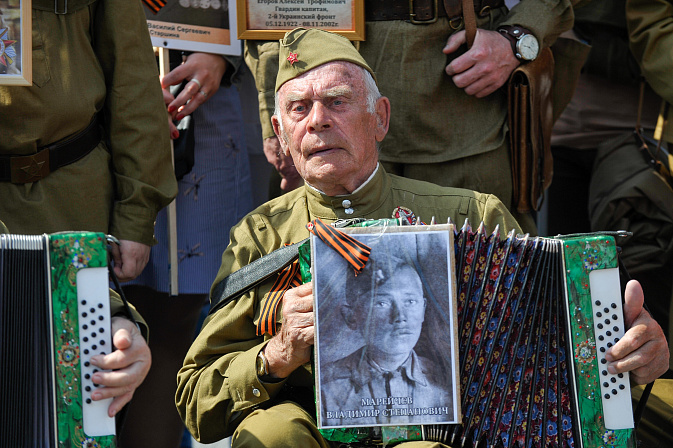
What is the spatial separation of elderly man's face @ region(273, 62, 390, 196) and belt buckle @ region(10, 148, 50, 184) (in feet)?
3.03

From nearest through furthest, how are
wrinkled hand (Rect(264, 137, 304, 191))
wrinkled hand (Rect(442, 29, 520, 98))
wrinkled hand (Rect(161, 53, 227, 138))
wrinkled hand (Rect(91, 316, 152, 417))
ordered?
wrinkled hand (Rect(91, 316, 152, 417)) < wrinkled hand (Rect(442, 29, 520, 98)) < wrinkled hand (Rect(264, 137, 304, 191)) < wrinkled hand (Rect(161, 53, 227, 138))

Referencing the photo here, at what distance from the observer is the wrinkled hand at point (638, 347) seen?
307cm

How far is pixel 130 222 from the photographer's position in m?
4.04

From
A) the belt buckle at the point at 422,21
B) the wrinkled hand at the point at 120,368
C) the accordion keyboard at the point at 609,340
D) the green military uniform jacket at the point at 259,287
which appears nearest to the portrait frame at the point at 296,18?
the belt buckle at the point at 422,21

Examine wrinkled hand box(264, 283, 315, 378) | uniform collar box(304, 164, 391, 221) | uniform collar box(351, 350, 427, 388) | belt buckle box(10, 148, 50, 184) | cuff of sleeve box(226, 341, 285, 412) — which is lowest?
cuff of sleeve box(226, 341, 285, 412)

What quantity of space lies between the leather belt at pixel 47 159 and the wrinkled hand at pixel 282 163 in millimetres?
791

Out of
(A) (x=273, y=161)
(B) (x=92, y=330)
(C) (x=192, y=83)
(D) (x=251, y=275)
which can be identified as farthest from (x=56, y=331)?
(C) (x=192, y=83)

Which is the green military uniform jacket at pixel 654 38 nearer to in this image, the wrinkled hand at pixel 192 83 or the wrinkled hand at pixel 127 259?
the wrinkled hand at pixel 192 83

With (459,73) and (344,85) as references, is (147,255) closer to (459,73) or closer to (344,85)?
(344,85)

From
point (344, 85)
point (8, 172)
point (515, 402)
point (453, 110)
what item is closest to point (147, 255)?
point (8, 172)

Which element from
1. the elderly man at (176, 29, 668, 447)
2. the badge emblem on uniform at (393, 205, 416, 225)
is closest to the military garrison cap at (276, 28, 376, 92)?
the elderly man at (176, 29, 668, 447)

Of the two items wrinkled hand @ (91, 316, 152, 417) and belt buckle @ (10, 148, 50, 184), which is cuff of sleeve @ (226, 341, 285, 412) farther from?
belt buckle @ (10, 148, 50, 184)

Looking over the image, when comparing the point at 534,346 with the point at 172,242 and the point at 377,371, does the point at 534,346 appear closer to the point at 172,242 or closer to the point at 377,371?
the point at 377,371

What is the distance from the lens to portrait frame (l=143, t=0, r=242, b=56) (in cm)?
451
